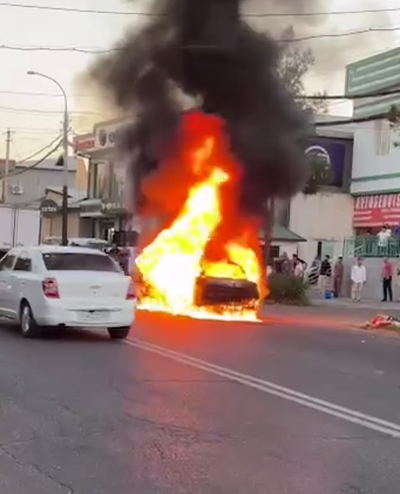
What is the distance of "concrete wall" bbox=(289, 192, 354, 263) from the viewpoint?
3972 cm

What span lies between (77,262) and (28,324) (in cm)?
126

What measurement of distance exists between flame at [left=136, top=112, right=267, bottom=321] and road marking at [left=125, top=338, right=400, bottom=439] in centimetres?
732

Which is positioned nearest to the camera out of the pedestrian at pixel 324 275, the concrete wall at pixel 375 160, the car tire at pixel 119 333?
the car tire at pixel 119 333

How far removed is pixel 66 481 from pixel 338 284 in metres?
27.0

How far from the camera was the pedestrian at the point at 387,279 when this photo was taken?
97.5ft

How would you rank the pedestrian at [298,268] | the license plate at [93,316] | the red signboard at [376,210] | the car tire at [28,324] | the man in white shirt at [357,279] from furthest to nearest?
the red signboard at [376,210] < the pedestrian at [298,268] < the man in white shirt at [357,279] < the car tire at [28,324] < the license plate at [93,316]

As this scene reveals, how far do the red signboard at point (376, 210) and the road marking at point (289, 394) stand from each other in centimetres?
2404

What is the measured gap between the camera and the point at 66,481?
223 inches

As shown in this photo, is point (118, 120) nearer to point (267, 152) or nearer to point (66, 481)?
point (267, 152)

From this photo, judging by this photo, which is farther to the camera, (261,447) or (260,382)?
(260,382)

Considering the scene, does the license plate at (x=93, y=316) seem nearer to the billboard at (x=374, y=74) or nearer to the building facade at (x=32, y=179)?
the billboard at (x=374, y=74)

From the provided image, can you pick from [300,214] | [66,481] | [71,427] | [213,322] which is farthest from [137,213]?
[66,481]

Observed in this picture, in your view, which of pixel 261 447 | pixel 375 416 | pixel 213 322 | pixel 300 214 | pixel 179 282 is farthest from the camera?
pixel 300 214

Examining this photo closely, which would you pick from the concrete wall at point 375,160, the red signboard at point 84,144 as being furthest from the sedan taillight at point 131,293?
the red signboard at point 84,144
